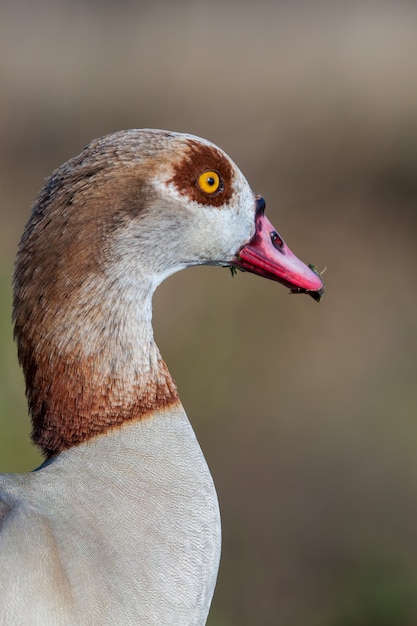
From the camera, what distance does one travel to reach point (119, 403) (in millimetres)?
1513

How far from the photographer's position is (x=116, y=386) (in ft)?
4.97

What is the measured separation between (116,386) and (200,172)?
1.15ft


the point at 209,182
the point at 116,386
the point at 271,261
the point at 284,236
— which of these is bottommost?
the point at 284,236

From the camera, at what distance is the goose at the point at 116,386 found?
1.37m

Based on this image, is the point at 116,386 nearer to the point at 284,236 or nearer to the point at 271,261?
the point at 271,261

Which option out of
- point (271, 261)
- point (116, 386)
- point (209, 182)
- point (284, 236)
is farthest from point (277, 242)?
point (284, 236)

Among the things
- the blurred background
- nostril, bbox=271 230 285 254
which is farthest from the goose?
the blurred background

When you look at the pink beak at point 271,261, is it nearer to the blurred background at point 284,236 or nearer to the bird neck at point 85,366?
the bird neck at point 85,366

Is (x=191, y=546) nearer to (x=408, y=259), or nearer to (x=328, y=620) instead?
(x=328, y=620)

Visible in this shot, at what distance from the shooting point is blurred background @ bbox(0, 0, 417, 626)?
12.0 ft

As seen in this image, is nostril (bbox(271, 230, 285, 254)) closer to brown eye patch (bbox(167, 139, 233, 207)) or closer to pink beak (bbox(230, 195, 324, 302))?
pink beak (bbox(230, 195, 324, 302))

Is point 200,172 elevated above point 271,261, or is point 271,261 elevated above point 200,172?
point 200,172

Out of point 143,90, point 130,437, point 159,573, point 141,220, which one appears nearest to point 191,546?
point 159,573

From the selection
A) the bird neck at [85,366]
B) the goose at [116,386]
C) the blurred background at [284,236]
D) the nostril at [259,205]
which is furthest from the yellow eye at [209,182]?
the blurred background at [284,236]
